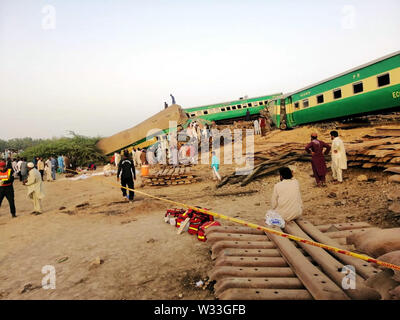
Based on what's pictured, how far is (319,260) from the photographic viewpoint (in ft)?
9.59

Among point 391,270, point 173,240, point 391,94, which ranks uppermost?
point 391,94

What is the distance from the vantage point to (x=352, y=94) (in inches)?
420

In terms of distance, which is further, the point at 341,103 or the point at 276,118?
the point at 276,118

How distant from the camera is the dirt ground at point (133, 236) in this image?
11.1 ft

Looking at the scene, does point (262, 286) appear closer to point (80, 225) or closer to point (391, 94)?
point (80, 225)

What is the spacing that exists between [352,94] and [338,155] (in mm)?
4670

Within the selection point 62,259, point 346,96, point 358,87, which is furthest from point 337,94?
point 62,259

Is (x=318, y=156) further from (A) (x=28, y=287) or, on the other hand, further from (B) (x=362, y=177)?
(A) (x=28, y=287)

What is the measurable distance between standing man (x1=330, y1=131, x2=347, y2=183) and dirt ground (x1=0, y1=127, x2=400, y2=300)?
1.43 feet

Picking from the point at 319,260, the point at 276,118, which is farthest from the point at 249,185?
the point at 276,118

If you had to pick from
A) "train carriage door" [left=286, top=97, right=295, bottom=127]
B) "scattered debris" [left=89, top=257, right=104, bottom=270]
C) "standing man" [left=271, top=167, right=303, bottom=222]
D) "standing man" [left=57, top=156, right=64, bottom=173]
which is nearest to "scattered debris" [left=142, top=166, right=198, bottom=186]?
"scattered debris" [left=89, top=257, right=104, bottom=270]

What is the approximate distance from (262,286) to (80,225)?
5.65 metres

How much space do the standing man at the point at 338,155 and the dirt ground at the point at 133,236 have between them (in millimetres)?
437

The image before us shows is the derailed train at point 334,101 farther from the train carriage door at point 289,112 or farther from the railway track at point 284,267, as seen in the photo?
the railway track at point 284,267
